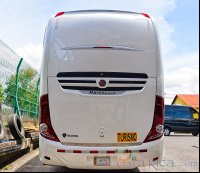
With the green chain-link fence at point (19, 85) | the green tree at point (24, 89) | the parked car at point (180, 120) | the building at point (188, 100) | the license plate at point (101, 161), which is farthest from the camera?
the building at point (188, 100)

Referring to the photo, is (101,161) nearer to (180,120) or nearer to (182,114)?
(180,120)

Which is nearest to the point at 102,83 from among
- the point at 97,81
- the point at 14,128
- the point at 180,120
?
the point at 97,81

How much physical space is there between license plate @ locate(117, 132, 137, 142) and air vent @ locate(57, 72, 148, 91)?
717 millimetres

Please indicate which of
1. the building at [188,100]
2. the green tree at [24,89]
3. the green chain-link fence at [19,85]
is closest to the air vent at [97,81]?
the green chain-link fence at [19,85]

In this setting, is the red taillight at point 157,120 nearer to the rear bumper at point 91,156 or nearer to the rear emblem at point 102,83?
the rear bumper at point 91,156

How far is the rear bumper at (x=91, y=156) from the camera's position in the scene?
346cm

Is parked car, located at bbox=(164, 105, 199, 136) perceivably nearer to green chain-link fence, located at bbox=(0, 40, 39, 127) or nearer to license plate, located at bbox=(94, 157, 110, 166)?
green chain-link fence, located at bbox=(0, 40, 39, 127)

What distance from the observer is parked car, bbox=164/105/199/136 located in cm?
1648

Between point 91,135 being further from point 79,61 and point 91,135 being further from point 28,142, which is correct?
point 28,142

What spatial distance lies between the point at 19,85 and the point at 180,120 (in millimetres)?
12775

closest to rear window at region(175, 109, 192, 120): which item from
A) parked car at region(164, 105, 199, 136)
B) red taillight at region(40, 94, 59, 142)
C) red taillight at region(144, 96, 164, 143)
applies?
parked car at region(164, 105, 199, 136)

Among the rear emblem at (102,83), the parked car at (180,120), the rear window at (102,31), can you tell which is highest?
the rear window at (102,31)

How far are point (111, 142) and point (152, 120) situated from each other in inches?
30.1

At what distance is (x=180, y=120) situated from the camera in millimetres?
16641
